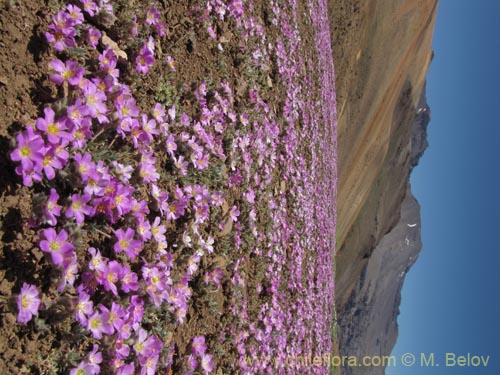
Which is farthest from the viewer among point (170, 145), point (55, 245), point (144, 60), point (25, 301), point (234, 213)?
point (234, 213)

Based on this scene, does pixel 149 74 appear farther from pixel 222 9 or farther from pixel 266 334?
pixel 266 334

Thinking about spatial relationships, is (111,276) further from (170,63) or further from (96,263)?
(170,63)

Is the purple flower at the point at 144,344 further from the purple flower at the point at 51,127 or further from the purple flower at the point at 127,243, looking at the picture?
the purple flower at the point at 51,127

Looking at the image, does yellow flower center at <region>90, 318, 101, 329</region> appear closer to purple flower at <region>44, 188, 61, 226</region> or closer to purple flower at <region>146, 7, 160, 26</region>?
purple flower at <region>44, 188, 61, 226</region>

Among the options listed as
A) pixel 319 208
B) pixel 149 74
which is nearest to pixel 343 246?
pixel 319 208

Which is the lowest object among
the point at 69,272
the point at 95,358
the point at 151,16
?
the point at 95,358

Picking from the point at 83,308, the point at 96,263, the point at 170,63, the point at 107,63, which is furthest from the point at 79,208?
the point at 170,63
